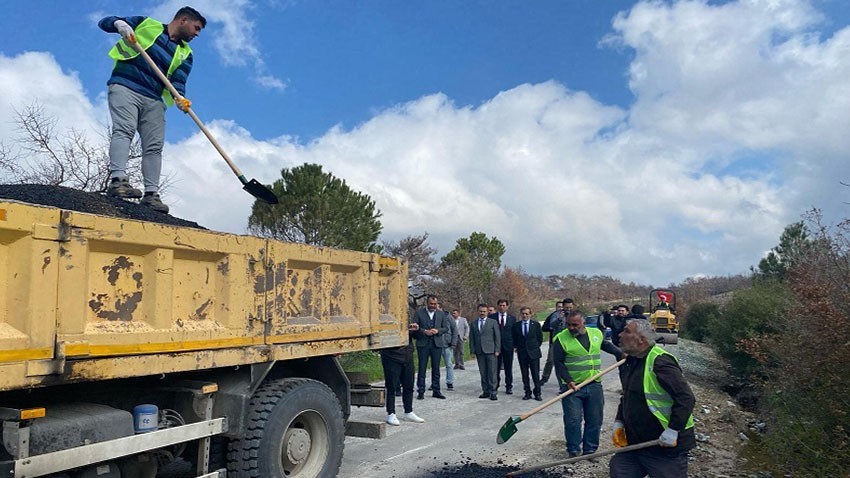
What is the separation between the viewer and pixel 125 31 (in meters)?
4.91

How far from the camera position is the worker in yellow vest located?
6906mm

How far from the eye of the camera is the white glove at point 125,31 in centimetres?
491

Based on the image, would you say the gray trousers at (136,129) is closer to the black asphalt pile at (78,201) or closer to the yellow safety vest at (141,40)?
the yellow safety vest at (141,40)

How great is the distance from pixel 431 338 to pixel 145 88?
6812 mm

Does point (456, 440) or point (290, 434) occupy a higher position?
point (290, 434)

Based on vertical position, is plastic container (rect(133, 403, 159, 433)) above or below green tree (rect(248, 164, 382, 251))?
below

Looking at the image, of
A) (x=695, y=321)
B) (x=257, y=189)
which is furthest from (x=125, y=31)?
(x=695, y=321)

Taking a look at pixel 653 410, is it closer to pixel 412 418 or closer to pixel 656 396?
pixel 656 396

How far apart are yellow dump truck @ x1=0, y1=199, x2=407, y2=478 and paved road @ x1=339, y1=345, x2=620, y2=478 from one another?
1.35 metres

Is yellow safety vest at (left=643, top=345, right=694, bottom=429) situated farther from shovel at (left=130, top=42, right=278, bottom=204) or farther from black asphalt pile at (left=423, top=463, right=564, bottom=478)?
shovel at (left=130, top=42, right=278, bottom=204)

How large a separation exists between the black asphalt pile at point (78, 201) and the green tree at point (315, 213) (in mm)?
13723

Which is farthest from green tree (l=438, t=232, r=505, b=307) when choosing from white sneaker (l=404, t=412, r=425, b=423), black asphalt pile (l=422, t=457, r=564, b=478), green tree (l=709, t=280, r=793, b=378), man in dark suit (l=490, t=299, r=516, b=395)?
black asphalt pile (l=422, t=457, r=564, b=478)

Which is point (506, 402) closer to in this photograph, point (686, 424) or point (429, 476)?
point (429, 476)

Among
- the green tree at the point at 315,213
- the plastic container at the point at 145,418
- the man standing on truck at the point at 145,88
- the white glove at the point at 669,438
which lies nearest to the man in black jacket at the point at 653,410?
the white glove at the point at 669,438
